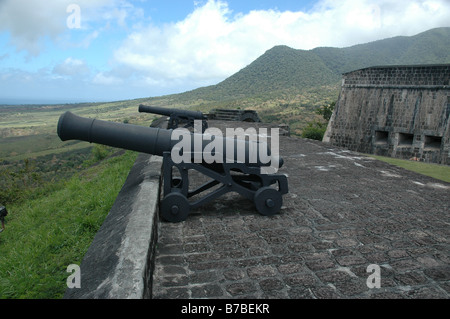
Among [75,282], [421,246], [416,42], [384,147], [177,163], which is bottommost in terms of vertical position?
[384,147]

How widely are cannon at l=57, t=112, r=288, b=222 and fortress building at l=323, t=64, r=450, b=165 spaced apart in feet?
42.2

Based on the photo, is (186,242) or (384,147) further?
(384,147)

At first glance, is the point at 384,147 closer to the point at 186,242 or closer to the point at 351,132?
the point at 351,132

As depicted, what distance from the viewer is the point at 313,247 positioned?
2.95 metres

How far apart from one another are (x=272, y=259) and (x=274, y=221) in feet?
2.73

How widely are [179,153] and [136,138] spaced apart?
0.48m

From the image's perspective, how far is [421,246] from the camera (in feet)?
10.0

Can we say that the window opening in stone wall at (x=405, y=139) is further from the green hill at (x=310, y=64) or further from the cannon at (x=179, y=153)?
the green hill at (x=310, y=64)

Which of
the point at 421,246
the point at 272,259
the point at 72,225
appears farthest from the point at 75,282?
the point at 421,246

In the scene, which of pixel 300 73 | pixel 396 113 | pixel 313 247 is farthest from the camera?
pixel 300 73

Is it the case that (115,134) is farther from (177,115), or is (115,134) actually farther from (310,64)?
(310,64)

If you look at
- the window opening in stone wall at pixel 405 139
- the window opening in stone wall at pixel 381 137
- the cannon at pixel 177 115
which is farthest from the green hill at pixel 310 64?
the cannon at pixel 177 115

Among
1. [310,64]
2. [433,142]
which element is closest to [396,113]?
[433,142]

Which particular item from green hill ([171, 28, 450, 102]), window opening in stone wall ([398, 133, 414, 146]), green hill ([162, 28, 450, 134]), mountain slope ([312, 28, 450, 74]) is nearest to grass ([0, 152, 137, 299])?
window opening in stone wall ([398, 133, 414, 146])
